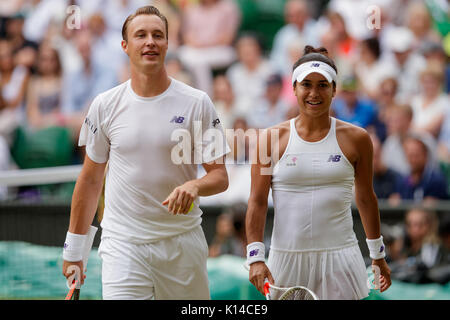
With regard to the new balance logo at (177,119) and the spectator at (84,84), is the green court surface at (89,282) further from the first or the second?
the spectator at (84,84)

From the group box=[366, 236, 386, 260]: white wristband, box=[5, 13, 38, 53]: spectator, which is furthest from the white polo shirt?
box=[5, 13, 38, 53]: spectator

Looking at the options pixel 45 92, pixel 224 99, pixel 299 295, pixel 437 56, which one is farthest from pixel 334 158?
pixel 45 92

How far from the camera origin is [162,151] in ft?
17.8

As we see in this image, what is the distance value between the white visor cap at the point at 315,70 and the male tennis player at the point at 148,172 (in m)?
0.62

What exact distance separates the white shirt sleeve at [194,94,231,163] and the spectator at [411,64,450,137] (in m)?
6.26

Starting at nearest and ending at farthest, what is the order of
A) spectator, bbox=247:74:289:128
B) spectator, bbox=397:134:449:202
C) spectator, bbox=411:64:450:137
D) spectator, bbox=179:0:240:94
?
spectator, bbox=397:134:449:202
spectator, bbox=411:64:450:137
spectator, bbox=247:74:289:128
spectator, bbox=179:0:240:94

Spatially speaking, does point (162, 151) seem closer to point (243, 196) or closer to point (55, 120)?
point (243, 196)

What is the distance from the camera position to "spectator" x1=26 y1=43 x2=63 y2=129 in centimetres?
1398

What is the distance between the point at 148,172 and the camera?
5445 millimetres

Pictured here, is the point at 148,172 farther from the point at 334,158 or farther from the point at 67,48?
the point at 67,48

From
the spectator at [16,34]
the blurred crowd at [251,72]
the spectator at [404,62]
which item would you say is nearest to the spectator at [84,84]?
the blurred crowd at [251,72]

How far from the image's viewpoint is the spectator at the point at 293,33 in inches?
508

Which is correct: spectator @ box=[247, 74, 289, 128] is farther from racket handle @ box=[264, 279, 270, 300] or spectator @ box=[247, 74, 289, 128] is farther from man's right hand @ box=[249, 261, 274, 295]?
racket handle @ box=[264, 279, 270, 300]

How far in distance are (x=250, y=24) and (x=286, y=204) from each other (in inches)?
338
